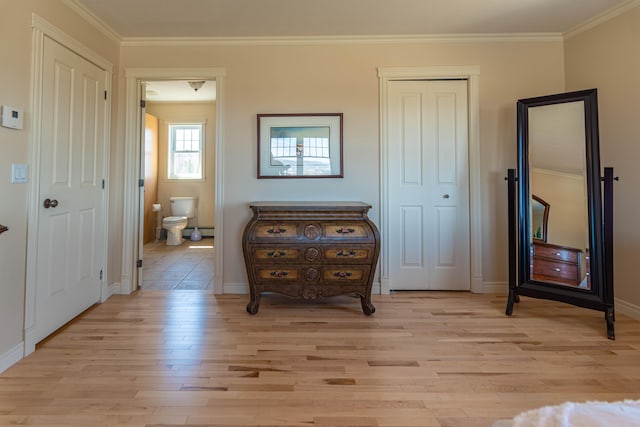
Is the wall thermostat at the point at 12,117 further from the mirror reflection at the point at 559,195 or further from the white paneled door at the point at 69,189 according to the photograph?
the mirror reflection at the point at 559,195

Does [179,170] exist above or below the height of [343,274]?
above

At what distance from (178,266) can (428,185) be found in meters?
3.18

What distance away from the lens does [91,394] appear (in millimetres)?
1551

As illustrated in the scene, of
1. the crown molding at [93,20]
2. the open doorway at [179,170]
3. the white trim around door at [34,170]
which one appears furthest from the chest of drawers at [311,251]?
the open doorway at [179,170]

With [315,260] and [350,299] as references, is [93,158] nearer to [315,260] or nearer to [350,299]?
[315,260]

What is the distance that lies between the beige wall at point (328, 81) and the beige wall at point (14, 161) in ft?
4.03

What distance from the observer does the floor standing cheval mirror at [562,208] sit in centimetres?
224

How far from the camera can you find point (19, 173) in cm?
189

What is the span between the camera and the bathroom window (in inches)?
234

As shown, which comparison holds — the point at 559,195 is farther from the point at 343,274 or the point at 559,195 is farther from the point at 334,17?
the point at 334,17

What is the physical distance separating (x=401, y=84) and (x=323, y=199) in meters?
1.34

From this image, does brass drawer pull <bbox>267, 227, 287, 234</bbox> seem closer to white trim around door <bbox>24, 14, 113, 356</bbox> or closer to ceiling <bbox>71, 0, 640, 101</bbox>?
white trim around door <bbox>24, 14, 113, 356</bbox>

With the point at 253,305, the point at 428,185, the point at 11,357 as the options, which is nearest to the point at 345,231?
the point at 253,305

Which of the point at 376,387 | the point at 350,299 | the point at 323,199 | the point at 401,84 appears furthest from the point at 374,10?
the point at 376,387
